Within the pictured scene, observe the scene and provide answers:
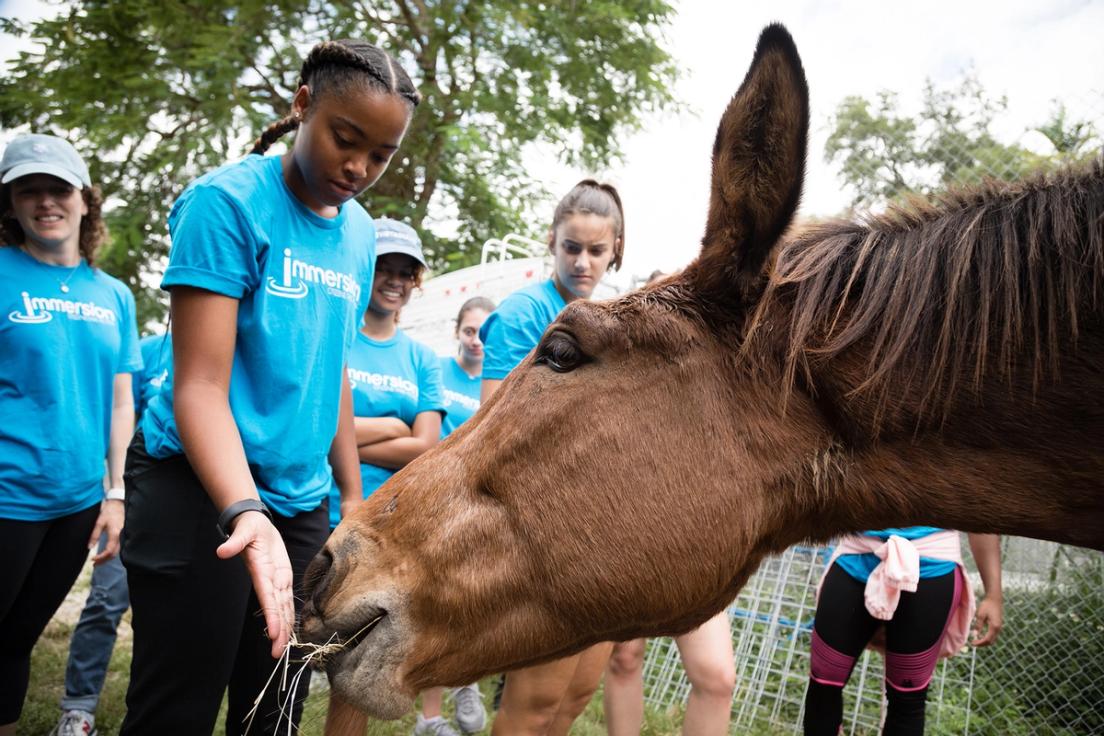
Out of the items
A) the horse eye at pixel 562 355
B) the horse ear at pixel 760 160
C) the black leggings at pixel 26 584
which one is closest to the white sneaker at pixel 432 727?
the black leggings at pixel 26 584

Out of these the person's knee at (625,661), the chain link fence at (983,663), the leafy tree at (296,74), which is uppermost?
the leafy tree at (296,74)

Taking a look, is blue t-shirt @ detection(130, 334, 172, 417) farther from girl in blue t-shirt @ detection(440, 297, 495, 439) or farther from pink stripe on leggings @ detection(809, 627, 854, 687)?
pink stripe on leggings @ detection(809, 627, 854, 687)

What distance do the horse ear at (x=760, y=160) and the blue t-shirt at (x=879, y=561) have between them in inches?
79.7

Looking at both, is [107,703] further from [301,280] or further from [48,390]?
[301,280]

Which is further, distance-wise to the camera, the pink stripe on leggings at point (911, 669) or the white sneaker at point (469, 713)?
the white sneaker at point (469, 713)

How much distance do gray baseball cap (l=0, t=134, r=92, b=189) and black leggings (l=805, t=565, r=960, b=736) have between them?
3.99m

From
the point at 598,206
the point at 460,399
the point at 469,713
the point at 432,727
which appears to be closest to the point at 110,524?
the point at 432,727

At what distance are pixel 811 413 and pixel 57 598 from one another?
3071 millimetres

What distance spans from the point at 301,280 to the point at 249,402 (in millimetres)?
372

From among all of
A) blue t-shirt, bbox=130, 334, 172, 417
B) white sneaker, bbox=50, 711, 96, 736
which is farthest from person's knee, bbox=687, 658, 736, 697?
blue t-shirt, bbox=130, 334, 172, 417

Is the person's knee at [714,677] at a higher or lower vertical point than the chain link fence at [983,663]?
higher

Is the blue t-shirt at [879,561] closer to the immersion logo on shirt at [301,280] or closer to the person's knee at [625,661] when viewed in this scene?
the person's knee at [625,661]

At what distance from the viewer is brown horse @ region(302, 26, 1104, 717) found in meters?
1.52

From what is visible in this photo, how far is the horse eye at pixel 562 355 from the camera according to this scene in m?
1.81
